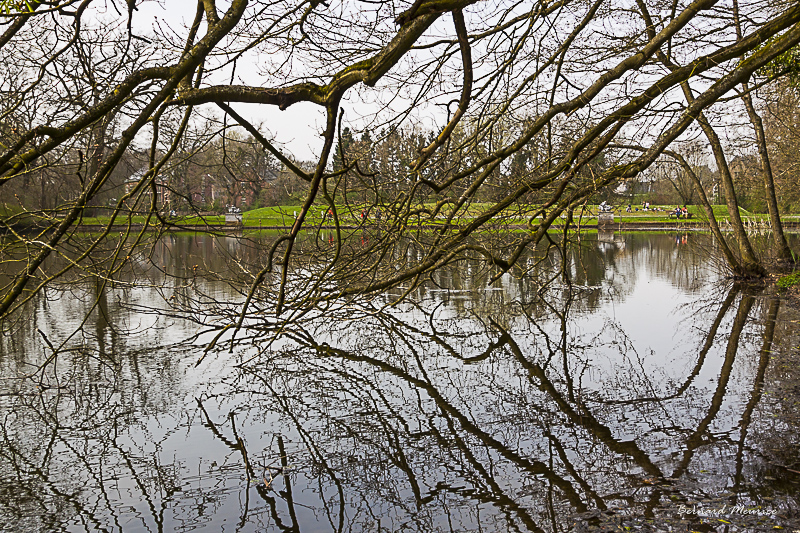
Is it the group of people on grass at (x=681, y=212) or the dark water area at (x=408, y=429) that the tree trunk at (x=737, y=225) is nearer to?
the dark water area at (x=408, y=429)

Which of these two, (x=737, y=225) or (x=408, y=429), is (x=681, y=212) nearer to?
(x=737, y=225)

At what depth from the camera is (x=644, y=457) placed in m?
5.00

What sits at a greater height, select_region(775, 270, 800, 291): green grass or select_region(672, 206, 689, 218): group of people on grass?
select_region(672, 206, 689, 218): group of people on grass

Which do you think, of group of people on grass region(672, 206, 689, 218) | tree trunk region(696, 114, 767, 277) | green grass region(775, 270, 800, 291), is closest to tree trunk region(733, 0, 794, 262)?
tree trunk region(696, 114, 767, 277)

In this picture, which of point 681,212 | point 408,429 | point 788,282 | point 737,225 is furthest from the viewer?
point 681,212

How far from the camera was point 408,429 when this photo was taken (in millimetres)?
5840

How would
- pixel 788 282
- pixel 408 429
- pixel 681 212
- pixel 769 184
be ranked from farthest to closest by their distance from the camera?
pixel 681 212
pixel 769 184
pixel 788 282
pixel 408 429

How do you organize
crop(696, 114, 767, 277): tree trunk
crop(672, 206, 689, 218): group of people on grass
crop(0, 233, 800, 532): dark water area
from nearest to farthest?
crop(0, 233, 800, 532): dark water area, crop(696, 114, 767, 277): tree trunk, crop(672, 206, 689, 218): group of people on grass

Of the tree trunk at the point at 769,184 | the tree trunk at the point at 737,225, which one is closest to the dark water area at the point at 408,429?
the tree trunk at the point at 737,225

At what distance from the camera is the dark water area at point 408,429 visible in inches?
168

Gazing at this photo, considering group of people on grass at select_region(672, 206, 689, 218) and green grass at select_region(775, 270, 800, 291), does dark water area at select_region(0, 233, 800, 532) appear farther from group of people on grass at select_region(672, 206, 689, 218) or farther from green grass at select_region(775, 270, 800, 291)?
group of people on grass at select_region(672, 206, 689, 218)

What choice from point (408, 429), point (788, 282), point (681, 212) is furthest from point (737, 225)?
point (681, 212)

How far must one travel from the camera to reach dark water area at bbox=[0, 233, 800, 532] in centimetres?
427

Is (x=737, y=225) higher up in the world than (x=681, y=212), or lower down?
lower down
